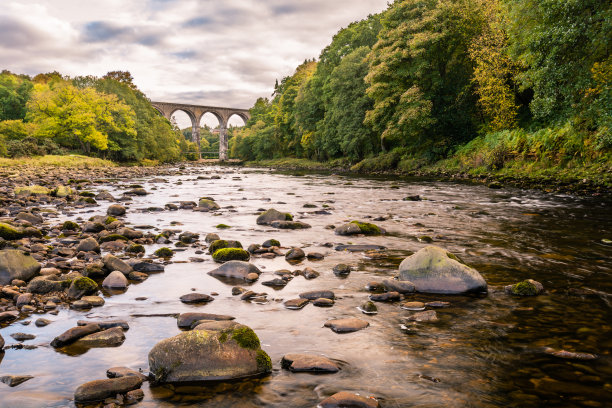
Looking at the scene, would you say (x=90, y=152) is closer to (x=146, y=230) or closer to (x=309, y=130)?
(x=309, y=130)

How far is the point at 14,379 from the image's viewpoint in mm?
3172

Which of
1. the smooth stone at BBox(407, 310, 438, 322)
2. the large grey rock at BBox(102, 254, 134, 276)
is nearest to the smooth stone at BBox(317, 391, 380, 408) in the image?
the smooth stone at BBox(407, 310, 438, 322)

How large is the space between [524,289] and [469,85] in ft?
96.3

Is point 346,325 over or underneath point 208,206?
underneath

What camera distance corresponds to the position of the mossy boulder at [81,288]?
514cm

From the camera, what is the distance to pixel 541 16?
51.1ft

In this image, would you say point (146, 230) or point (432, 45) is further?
point (432, 45)

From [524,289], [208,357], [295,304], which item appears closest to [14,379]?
[208,357]

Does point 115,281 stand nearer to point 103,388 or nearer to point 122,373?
point 122,373

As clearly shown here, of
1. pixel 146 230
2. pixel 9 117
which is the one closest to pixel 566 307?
pixel 146 230

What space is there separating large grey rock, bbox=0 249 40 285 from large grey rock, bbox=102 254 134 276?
36.0 inches

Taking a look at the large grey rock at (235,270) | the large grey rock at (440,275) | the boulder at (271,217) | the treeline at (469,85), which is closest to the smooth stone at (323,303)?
the large grey rock at (440,275)

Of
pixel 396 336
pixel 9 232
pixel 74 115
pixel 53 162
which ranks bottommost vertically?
pixel 396 336

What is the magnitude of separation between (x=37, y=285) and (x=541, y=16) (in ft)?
60.6
